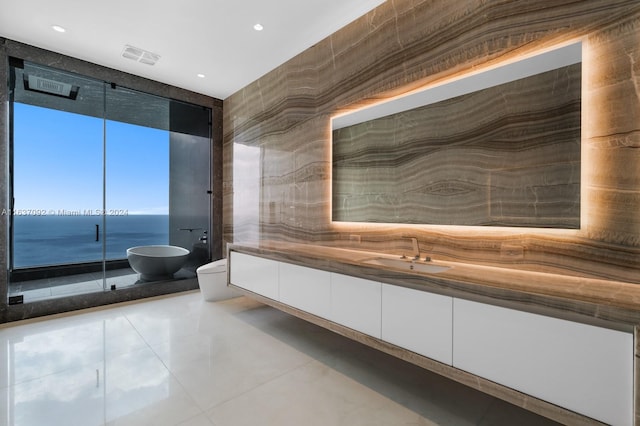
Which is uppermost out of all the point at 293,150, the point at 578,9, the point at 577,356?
the point at 578,9

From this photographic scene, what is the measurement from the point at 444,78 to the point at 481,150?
0.60 metres

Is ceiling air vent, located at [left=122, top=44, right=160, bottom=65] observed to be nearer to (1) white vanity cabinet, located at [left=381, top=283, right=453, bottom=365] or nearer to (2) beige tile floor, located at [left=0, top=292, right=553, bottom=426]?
(2) beige tile floor, located at [left=0, top=292, right=553, bottom=426]

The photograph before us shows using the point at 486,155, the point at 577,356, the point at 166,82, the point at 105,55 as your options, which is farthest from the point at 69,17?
the point at 577,356

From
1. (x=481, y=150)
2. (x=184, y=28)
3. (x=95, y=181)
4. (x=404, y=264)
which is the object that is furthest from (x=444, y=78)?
(x=95, y=181)

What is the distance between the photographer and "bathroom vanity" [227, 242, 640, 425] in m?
1.11

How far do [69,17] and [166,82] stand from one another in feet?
4.48

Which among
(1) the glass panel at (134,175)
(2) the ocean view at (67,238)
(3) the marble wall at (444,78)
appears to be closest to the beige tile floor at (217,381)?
(3) the marble wall at (444,78)

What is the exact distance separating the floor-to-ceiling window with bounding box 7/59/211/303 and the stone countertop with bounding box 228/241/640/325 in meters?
3.41

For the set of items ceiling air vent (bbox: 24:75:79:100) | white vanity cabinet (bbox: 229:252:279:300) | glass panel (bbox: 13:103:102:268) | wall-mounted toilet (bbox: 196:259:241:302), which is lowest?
wall-mounted toilet (bbox: 196:259:241:302)

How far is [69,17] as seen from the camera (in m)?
2.75

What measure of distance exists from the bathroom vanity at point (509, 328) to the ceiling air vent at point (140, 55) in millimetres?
3070

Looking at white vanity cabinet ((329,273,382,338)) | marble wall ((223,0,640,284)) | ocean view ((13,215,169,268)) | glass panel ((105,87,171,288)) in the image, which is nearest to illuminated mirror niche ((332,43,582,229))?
marble wall ((223,0,640,284))

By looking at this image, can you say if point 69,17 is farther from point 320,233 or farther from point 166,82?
point 320,233

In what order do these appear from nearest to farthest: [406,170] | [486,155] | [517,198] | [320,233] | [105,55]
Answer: [517,198] → [486,155] → [406,170] → [320,233] → [105,55]
